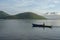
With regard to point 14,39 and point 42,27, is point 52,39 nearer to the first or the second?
point 14,39

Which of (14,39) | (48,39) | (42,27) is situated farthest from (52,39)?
(42,27)

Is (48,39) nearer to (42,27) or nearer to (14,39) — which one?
(14,39)

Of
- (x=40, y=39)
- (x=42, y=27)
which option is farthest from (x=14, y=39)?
(x=42, y=27)

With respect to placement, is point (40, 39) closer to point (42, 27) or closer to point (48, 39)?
point (48, 39)

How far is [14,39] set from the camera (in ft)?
132

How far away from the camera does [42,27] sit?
77.4 meters

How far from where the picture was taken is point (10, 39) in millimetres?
40375

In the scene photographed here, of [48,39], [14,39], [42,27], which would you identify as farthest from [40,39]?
[42,27]

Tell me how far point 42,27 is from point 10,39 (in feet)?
127

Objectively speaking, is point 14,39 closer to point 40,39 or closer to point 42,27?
point 40,39

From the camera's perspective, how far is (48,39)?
41.3m

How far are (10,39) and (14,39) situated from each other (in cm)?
100

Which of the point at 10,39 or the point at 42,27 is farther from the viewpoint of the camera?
the point at 42,27

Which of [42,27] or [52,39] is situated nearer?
[52,39]
